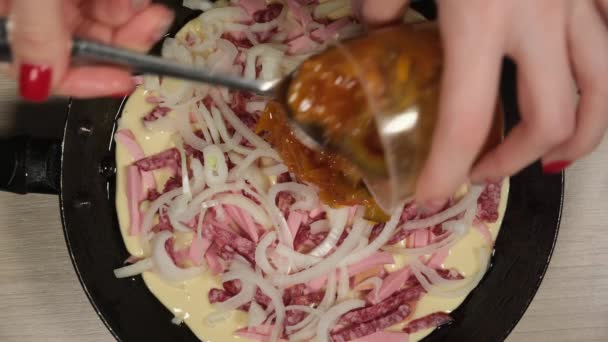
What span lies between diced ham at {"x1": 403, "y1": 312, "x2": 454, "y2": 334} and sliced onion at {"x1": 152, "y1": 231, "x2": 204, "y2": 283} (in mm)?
570

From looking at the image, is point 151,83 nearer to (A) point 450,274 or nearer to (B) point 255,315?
(B) point 255,315

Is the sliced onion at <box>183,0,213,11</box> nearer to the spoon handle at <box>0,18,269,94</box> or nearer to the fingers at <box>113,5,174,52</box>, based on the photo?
the fingers at <box>113,5,174,52</box>

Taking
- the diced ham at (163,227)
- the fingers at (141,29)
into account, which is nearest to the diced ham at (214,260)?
the diced ham at (163,227)

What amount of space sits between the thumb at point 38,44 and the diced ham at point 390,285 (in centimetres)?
90

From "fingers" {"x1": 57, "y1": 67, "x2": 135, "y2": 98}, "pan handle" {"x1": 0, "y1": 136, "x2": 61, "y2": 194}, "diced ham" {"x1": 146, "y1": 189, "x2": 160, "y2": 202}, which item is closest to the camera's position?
"fingers" {"x1": 57, "y1": 67, "x2": 135, "y2": 98}

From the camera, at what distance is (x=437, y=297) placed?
138 centimetres

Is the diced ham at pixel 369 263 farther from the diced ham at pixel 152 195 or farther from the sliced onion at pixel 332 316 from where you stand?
the diced ham at pixel 152 195

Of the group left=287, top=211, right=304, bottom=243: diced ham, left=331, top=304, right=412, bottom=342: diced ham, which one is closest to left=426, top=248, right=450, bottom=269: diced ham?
left=331, top=304, right=412, bottom=342: diced ham

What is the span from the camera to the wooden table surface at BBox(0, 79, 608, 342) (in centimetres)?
147

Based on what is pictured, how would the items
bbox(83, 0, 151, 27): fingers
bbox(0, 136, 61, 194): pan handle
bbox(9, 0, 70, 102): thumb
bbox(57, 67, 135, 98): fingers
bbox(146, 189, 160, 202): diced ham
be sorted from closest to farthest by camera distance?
1. bbox(9, 0, 70, 102): thumb
2. bbox(57, 67, 135, 98): fingers
3. bbox(83, 0, 151, 27): fingers
4. bbox(0, 136, 61, 194): pan handle
5. bbox(146, 189, 160, 202): diced ham

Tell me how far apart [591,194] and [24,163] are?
59.3 inches

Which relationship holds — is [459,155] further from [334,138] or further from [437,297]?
[437,297]

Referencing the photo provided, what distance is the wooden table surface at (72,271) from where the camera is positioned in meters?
1.47

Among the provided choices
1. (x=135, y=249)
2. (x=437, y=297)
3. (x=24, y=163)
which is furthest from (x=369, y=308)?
(x=24, y=163)
